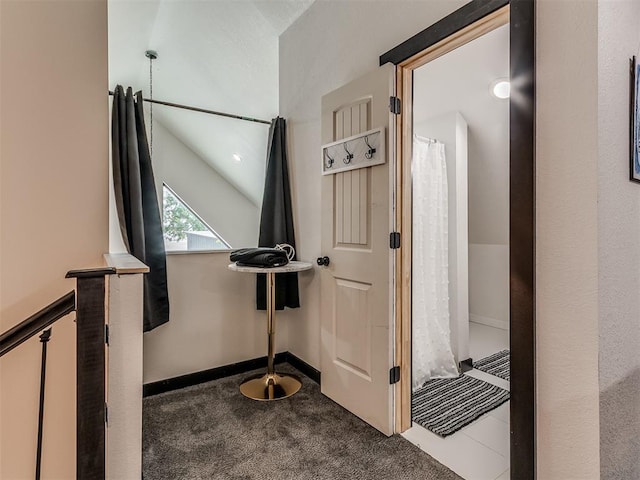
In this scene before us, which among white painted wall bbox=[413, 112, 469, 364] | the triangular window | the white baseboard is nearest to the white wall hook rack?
white painted wall bbox=[413, 112, 469, 364]

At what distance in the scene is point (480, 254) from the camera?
4039 millimetres

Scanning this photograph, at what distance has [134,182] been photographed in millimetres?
2238

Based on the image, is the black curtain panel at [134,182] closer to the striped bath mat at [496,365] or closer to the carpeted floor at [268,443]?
the carpeted floor at [268,443]

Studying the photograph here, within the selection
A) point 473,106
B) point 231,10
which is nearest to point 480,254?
point 473,106

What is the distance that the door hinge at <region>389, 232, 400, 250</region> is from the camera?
1.92 meters

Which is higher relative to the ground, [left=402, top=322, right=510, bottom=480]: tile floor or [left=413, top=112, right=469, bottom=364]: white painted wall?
[left=413, top=112, right=469, bottom=364]: white painted wall

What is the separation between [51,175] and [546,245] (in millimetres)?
2292

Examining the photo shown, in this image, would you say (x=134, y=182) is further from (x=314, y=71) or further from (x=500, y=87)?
(x=500, y=87)

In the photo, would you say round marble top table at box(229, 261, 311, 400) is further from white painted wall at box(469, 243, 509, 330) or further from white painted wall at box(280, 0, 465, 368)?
white painted wall at box(469, 243, 509, 330)

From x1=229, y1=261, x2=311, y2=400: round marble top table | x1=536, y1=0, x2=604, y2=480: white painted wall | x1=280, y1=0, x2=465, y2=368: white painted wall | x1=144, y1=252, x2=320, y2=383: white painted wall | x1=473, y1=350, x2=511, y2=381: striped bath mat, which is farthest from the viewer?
x1=473, y1=350, x2=511, y2=381: striped bath mat

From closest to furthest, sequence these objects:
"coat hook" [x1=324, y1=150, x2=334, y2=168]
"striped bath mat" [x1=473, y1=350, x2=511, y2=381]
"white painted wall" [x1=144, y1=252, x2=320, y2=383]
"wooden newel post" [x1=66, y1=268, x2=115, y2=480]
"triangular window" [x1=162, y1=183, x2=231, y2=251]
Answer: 1. "wooden newel post" [x1=66, y1=268, x2=115, y2=480]
2. "coat hook" [x1=324, y1=150, x2=334, y2=168]
3. "white painted wall" [x1=144, y1=252, x2=320, y2=383]
4. "striped bath mat" [x1=473, y1=350, x2=511, y2=381]
5. "triangular window" [x1=162, y1=183, x2=231, y2=251]

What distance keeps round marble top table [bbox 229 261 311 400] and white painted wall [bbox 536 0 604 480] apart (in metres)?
1.50

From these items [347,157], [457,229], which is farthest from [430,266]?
[347,157]

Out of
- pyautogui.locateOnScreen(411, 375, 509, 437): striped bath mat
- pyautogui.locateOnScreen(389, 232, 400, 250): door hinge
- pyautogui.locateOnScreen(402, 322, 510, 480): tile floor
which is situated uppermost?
pyautogui.locateOnScreen(389, 232, 400, 250): door hinge
